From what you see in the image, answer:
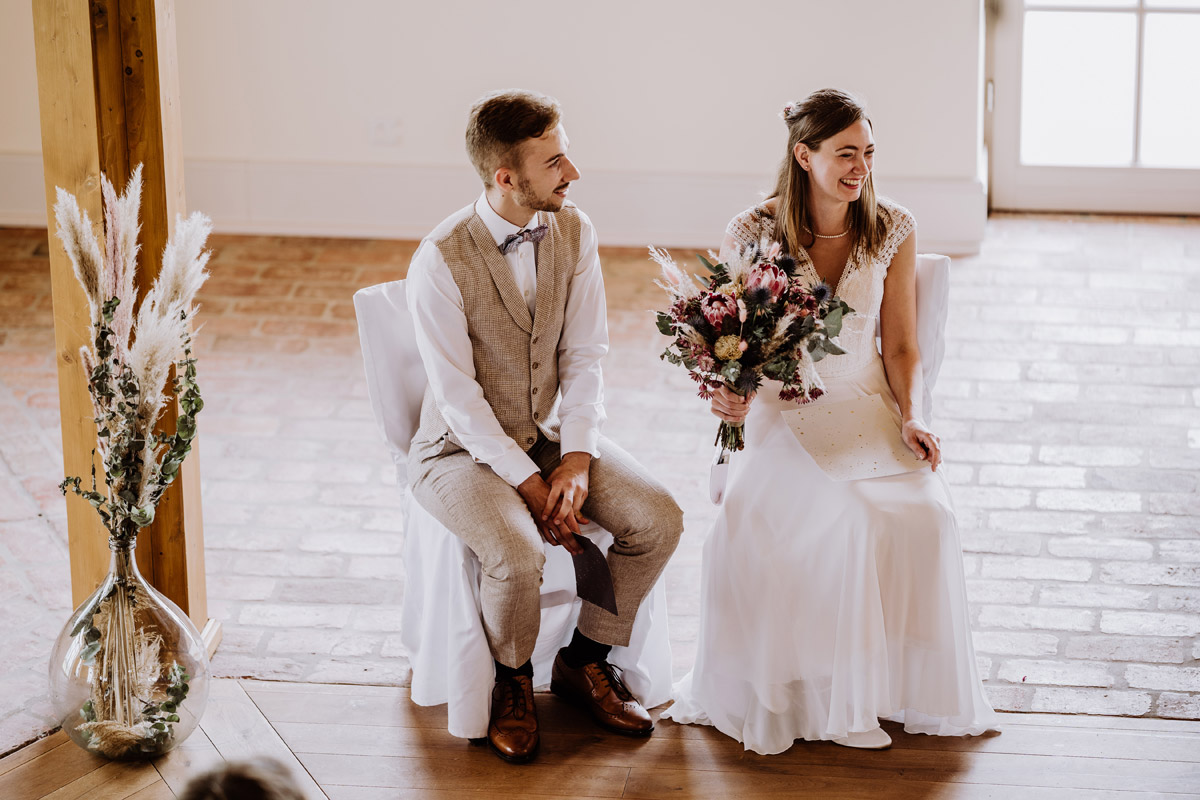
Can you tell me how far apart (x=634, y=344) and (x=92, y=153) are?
9.01 feet

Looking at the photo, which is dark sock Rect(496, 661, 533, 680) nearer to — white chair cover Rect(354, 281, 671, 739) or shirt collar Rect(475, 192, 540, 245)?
white chair cover Rect(354, 281, 671, 739)

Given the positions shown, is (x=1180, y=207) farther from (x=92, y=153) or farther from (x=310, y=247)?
(x=92, y=153)

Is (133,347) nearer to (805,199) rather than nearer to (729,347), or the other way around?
(729,347)

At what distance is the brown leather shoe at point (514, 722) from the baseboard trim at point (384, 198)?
3829 millimetres

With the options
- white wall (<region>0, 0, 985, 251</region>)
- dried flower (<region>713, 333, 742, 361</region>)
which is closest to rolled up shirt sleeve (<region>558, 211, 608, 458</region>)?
dried flower (<region>713, 333, 742, 361</region>)

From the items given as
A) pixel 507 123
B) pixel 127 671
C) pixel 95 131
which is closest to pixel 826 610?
pixel 507 123

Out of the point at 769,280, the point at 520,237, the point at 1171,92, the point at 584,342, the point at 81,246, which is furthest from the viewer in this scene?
the point at 1171,92

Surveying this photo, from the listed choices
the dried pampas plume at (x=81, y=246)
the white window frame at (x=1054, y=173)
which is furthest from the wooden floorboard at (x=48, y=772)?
the white window frame at (x=1054, y=173)

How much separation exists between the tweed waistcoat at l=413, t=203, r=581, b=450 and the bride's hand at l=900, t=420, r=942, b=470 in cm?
76

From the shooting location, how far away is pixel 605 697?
2.86m

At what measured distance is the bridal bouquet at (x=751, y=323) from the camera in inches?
102

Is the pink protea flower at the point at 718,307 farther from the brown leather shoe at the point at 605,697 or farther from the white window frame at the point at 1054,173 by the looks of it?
the white window frame at the point at 1054,173

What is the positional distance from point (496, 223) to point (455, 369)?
1.05 feet

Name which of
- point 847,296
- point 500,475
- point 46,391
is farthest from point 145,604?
point 46,391
